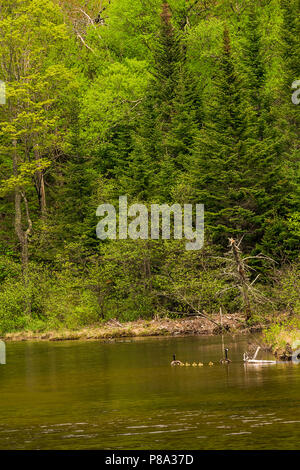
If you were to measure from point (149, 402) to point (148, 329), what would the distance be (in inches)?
834

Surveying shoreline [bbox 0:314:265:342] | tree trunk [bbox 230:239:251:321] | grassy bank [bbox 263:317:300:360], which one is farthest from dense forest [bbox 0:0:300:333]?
grassy bank [bbox 263:317:300:360]

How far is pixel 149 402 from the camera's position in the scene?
2106 cm

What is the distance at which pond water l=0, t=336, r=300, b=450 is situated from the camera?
1653cm

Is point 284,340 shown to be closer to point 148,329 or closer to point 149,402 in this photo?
point 149,402

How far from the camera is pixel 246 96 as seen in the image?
53969 millimetres

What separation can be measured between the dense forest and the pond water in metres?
8.52

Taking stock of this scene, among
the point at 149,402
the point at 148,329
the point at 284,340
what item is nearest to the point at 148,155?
the point at 148,329

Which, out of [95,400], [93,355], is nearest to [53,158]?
[93,355]

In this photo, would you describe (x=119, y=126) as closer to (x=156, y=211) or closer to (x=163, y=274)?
(x=156, y=211)

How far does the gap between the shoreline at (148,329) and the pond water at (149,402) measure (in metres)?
5.96

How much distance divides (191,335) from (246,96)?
66.6ft

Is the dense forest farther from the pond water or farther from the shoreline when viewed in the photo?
the pond water
